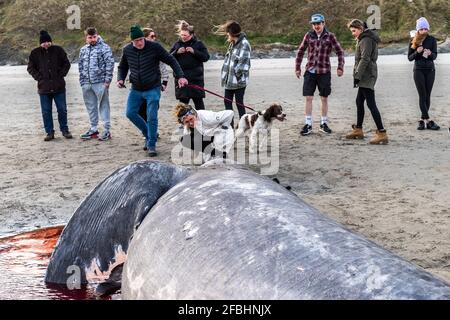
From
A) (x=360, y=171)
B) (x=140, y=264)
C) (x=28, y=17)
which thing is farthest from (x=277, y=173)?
(x=28, y=17)

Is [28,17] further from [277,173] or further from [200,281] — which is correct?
[200,281]

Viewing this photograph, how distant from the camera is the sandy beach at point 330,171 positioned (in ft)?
22.5

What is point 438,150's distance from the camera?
10.4m

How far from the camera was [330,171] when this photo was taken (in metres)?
9.21

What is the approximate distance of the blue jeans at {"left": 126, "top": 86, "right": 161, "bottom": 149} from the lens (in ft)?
33.9

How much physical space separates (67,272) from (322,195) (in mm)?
3649

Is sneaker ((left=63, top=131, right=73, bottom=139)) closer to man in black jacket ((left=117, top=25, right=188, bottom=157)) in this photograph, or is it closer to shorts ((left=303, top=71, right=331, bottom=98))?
man in black jacket ((left=117, top=25, right=188, bottom=157))

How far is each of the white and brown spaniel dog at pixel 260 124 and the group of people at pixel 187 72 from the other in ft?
1.12

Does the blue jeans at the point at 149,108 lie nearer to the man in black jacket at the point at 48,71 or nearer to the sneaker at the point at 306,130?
the man in black jacket at the point at 48,71

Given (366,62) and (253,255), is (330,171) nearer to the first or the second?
(366,62)

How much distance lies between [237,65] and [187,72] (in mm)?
762

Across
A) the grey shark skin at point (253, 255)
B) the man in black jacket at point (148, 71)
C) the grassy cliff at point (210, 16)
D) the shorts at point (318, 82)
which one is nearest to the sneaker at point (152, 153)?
the man in black jacket at point (148, 71)

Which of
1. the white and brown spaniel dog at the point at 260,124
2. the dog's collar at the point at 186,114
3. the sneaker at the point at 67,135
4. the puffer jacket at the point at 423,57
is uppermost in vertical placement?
the puffer jacket at the point at 423,57

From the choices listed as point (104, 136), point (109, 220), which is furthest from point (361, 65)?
point (109, 220)
